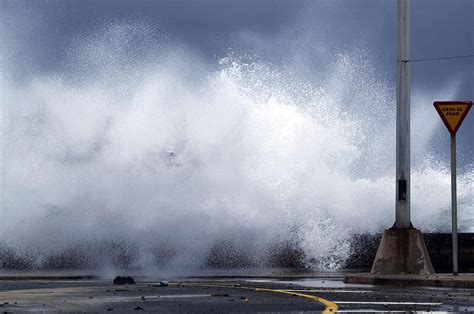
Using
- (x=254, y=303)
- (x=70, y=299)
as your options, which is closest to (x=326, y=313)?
(x=254, y=303)

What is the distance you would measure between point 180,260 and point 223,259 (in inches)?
101

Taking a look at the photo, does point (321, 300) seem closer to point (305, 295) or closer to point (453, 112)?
point (305, 295)

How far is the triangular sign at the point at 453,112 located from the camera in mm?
22016

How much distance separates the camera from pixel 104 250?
39.4 meters

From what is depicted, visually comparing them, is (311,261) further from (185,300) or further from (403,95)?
(185,300)

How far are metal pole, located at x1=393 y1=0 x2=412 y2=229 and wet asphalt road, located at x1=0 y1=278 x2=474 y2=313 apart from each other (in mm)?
2096

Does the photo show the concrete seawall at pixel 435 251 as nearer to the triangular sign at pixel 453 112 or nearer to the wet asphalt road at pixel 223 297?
the triangular sign at pixel 453 112

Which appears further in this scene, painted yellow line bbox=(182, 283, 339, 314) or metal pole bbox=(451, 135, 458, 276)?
metal pole bbox=(451, 135, 458, 276)

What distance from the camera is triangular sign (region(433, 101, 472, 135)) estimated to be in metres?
22.0

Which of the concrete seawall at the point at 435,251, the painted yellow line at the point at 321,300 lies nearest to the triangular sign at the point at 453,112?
the painted yellow line at the point at 321,300

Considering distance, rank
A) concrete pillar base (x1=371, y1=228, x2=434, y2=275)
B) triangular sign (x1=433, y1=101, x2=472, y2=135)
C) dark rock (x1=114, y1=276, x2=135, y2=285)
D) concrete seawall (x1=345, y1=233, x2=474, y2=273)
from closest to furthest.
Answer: dark rock (x1=114, y1=276, x2=135, y2=285) → triangular sign (x1=433, y1=101, x2=472, y2=135) → concrete pillar base (x1=371, y1=228, x2=434, y2=275) → concrete seawall (x1=345, y1=233, x2=474, y2=273)

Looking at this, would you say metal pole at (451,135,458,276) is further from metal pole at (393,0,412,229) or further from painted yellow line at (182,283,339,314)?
painted yellow line at (182,283,339,314)

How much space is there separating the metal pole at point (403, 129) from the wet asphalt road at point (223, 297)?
2096 millimetres

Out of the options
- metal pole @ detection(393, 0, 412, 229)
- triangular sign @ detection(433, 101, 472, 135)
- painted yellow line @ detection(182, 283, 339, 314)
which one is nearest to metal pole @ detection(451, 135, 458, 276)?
triangular sign @ detection(433, 101, 472, 135)
